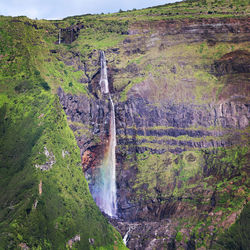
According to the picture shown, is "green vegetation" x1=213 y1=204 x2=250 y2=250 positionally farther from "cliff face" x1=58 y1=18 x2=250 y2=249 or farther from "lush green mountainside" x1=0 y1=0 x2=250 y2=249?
"cliff face" x1=58 y1=18 x2=250 y2=249

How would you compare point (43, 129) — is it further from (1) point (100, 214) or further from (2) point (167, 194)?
(2) point (167, 194)

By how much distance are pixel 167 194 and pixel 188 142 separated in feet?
33.7

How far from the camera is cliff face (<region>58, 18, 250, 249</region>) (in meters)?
73.9

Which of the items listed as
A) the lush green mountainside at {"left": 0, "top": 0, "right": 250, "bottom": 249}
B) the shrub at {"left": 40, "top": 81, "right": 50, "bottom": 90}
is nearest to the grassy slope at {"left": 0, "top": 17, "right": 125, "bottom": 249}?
the shrub at {"left": 40, "top": 81, "right": 50, "bottom": 90}

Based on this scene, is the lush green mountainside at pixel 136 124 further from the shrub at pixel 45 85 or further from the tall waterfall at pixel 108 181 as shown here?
the tall waterfall at pixel 108 181

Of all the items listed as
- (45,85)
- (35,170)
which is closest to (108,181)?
(35,170)

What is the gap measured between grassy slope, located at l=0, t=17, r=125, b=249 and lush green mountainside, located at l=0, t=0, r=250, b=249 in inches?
7.5

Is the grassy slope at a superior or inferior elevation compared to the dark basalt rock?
inferior

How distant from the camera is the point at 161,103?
8531 cm

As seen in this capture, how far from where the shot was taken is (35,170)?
225 ft

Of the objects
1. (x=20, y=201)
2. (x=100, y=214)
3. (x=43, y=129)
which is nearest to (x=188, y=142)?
(x=100, y=214)

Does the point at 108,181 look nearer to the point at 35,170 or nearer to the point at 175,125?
the point at 175,125

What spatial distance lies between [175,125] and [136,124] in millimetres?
7188

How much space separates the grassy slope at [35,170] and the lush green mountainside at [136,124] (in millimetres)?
191
